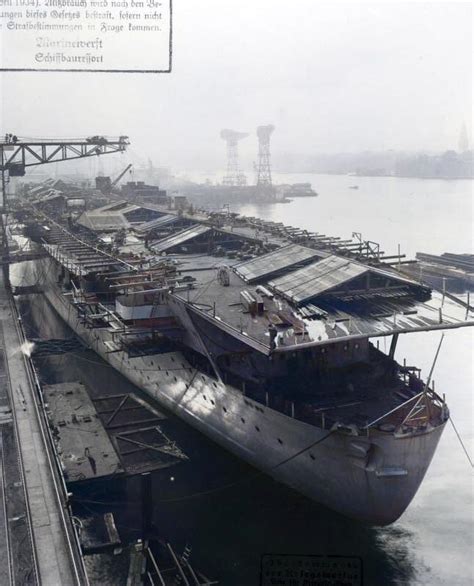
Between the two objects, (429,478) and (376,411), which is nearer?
(376,411)

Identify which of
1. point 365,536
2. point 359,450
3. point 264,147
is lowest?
point 365,536

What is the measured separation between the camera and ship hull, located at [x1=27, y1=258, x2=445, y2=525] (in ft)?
63.6

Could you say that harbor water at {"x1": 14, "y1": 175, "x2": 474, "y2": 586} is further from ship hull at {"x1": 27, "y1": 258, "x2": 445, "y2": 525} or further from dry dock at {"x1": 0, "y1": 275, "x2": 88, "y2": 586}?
dry dock at {"x1": 0, "y1": 275, "x2": 88, "y2": 586}

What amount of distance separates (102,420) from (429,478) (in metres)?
15.0

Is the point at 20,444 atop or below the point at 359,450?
below

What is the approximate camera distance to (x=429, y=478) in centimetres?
2527

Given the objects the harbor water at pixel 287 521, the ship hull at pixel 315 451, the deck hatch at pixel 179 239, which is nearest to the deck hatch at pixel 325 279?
the ship hull at pixel 315 451

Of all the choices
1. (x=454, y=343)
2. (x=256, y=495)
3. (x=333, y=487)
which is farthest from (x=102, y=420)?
(x=454, y=343)

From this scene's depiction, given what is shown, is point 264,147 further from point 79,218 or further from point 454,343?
point 454,343

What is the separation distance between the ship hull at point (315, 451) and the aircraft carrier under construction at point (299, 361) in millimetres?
51

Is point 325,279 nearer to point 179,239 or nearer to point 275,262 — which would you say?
point 275,262

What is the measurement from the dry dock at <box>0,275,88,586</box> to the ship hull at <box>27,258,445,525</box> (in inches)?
268

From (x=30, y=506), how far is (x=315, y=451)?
9.64 meters

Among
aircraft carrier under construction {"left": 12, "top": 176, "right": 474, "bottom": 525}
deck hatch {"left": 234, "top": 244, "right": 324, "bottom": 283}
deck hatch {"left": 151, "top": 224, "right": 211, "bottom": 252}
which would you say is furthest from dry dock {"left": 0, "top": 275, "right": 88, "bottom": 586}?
deck hatch {"left": 151, "top": 224, "right": 211, "bottom": 252}
